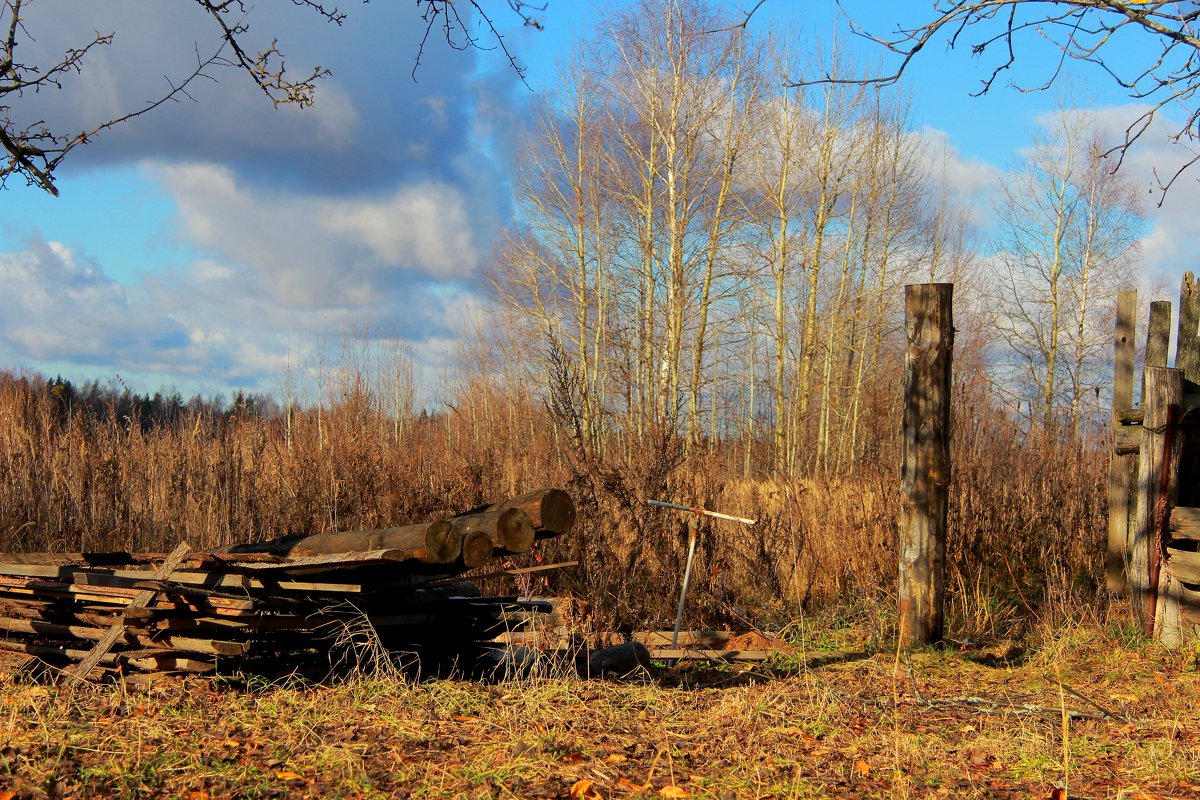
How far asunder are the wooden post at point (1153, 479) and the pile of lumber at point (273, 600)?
16.9 ft

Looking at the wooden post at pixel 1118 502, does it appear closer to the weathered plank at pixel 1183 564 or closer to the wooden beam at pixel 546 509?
the weathered plank at pixel 1183 564

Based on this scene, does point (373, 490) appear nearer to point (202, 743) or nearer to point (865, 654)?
point (865, 654)

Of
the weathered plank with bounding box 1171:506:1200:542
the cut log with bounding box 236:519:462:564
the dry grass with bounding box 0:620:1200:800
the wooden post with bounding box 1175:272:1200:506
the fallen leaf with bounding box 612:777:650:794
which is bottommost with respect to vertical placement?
the dry grass with bounding box 0:620:1200:800

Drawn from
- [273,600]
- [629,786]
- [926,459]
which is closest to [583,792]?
[629,786]

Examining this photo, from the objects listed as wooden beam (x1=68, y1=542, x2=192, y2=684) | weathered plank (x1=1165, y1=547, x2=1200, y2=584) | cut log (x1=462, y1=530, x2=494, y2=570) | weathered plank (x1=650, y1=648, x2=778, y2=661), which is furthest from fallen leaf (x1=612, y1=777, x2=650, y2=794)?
weathered plank (x1=1165, y1=547, x2=1200, y2=584)

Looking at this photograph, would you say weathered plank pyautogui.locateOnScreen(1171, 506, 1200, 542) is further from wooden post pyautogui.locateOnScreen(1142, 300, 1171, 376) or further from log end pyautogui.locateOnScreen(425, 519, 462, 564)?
log end pyautogui.locateOnScreen(425, 519, 462, 564)

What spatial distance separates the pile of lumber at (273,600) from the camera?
5.60 m

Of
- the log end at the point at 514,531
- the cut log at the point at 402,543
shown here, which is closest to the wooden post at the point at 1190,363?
the log end at the point at 514,531

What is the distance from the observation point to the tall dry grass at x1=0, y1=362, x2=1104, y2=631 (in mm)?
8414

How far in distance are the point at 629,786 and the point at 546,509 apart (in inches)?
87.4

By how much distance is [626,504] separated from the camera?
26.8 feet

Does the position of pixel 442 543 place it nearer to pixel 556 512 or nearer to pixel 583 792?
pixel 556 512

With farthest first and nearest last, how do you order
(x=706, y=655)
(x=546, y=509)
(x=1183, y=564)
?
(x=1183, y=564), (x=706, y=655), (x=546, y=509)

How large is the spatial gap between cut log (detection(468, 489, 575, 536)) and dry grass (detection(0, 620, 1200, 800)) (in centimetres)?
92
